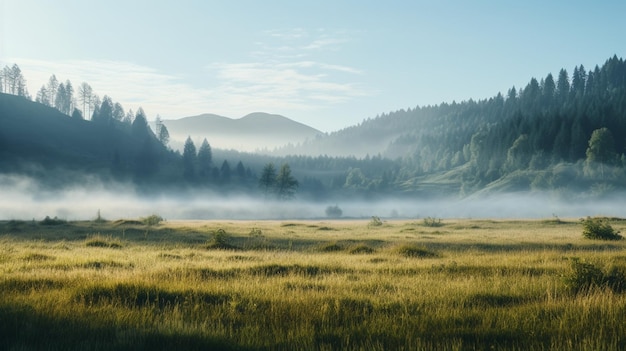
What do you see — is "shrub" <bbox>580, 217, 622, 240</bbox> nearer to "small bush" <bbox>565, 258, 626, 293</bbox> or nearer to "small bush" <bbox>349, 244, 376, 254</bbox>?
"small bush" <bbox>349, 244, 376, 254</bbox>

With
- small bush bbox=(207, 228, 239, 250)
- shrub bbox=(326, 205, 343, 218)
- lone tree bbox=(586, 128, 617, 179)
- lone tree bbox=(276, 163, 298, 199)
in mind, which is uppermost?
lone tree bbox=(586, 128, 617, 179)

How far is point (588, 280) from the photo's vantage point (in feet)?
40.4

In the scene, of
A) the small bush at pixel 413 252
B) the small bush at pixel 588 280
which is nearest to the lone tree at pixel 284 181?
the small bush at pixel 413 252

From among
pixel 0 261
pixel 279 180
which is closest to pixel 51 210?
pixel 279 180

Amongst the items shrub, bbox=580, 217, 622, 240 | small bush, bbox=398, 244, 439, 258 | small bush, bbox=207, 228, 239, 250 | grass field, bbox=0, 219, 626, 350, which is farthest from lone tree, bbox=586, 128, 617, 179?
grass field, bbox=0, 219, 626, 350

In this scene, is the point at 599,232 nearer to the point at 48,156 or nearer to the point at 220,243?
the point at 220,243

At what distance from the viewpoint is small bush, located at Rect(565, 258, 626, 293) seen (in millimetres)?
12047

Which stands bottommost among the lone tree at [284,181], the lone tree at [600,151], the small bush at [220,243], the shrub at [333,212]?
the shrub at [333,212]

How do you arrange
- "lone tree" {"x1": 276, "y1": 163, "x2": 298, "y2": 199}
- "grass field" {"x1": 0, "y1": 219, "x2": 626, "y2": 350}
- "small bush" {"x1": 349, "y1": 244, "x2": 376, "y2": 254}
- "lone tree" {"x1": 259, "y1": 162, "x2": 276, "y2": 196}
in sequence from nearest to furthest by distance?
1. "grass field" {"x1": 0, "y1": 219, "x2": 626, "y2": 350}
2. "small bush" {"x1": 349, "y1": 244, "x2": 376, "y2": 254}
3. "lone tree" {"x1": 276, "y1": 163, "x2": 298, "y2": 199}
4. "lone tree" {"x1": 259, "y1": 162, "x2": 276, "y2": 196}

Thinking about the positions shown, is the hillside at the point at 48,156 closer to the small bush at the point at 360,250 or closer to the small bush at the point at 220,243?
the small bush at the point at 220,243

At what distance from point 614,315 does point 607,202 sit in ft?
556

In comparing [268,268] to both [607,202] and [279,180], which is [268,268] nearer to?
[279,180]

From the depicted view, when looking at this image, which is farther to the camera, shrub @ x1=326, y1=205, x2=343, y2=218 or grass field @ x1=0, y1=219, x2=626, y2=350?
shrub @ x1=326, y1=205, x2=343, y2=218

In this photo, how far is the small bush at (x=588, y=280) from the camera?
12047 mm
